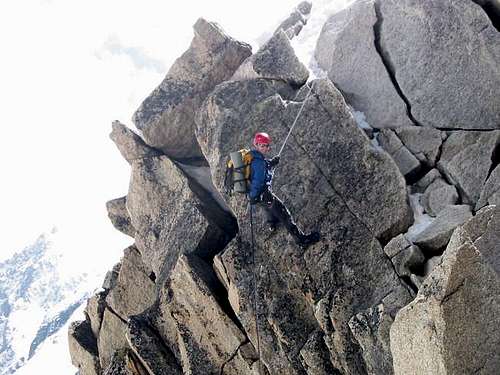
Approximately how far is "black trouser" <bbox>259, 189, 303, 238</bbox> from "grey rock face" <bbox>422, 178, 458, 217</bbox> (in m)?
4.88

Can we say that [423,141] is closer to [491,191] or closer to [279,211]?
[491,191]

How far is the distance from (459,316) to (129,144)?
21524 mm

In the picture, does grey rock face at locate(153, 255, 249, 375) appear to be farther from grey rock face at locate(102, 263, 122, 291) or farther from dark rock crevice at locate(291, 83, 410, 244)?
grey rock face at locate(102, 263, 122, 291)

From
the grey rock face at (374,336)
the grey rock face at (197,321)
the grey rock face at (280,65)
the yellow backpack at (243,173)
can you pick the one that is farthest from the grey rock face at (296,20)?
the grey rock face at (374,336)

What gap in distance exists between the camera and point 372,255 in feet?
61.0

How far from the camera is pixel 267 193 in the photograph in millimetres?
20031

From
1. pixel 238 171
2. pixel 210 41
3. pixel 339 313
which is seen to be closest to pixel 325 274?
pixel 339 313

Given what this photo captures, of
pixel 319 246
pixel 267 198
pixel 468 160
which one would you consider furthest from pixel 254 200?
pixel 468 160

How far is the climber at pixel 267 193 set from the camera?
1932 cm

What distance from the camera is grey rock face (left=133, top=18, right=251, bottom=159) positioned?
27.8 metres

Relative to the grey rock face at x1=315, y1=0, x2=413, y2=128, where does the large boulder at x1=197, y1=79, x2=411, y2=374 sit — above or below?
below

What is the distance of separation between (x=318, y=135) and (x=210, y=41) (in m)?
10.2

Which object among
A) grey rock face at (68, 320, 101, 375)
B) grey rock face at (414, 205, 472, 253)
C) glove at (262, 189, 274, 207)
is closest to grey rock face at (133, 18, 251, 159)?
glove at (262, 189, 274, 207)

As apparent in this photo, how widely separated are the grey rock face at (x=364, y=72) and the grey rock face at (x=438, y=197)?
339cm
